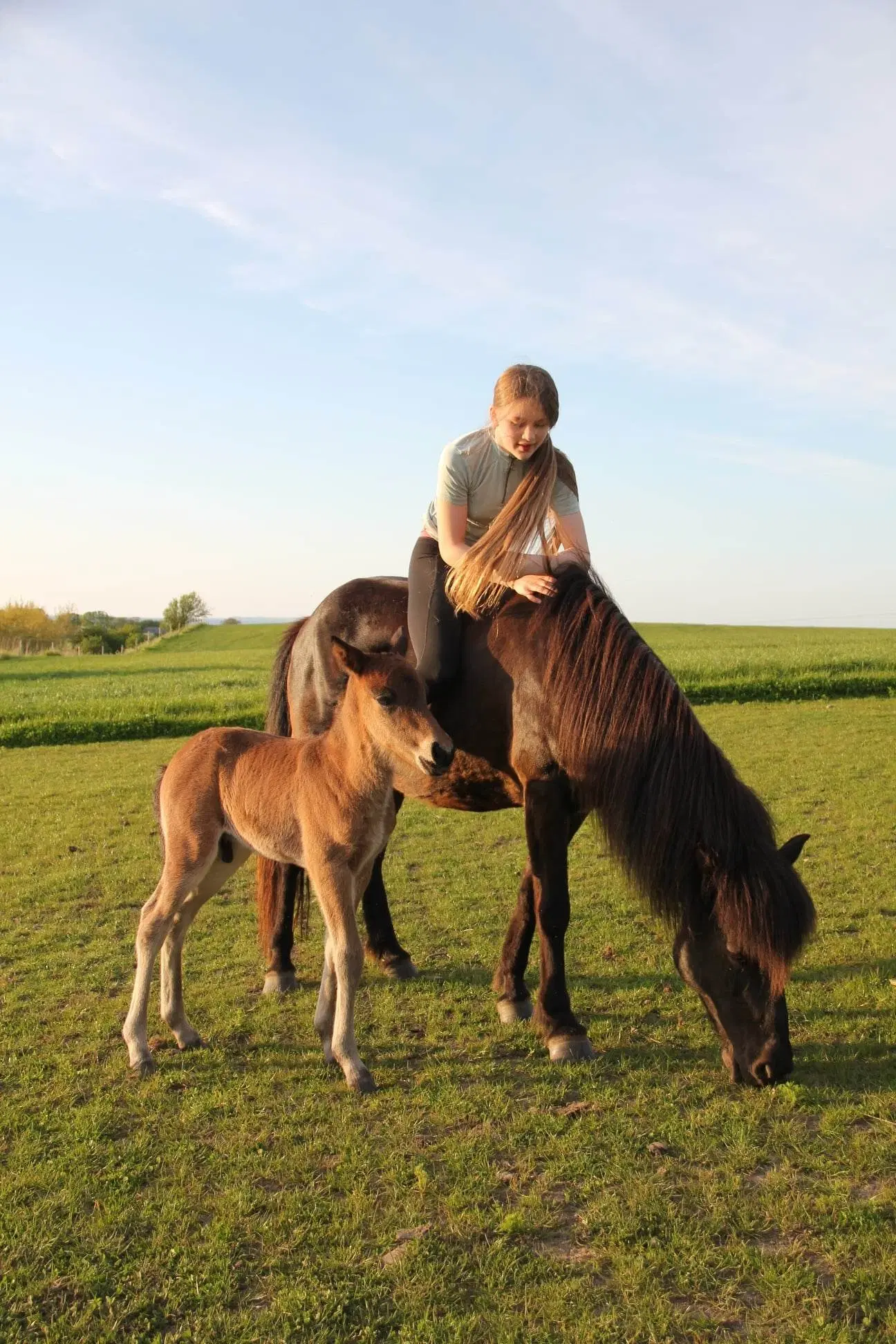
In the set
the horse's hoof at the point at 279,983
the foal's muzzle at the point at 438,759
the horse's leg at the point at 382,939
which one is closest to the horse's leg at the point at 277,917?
the horse's hoof at the point at 279,983

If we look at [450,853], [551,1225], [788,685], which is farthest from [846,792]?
[788,685]

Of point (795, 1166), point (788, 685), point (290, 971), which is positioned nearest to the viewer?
point (795, 1166)

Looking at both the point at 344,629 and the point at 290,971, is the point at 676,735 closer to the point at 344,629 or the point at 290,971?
the point at 344,629

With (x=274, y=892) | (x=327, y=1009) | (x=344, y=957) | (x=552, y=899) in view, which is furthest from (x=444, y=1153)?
(x=274, y=892)

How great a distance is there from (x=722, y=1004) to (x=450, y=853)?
5.20 meters

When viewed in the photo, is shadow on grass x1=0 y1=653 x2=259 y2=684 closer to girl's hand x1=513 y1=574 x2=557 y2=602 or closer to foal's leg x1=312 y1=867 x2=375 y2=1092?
girl's hand x1=513 y1=574 x2=557 y2=602

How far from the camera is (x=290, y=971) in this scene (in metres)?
5.61

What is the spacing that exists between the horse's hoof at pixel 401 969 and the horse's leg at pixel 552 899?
122 centimetres

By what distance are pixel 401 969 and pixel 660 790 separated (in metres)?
2.31

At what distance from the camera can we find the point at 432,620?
5.06 metres

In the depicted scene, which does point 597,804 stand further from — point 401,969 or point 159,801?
point 159,801

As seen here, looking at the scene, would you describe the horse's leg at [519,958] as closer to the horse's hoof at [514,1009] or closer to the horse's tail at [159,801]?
the horse's hoof at [514,1009]

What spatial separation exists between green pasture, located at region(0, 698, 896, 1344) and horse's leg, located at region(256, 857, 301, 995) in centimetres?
14

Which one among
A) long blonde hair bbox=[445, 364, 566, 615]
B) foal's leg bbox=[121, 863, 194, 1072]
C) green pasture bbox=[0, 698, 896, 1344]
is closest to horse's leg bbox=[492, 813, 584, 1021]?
green pasture bbox=[0, 698, 896, 1344]
